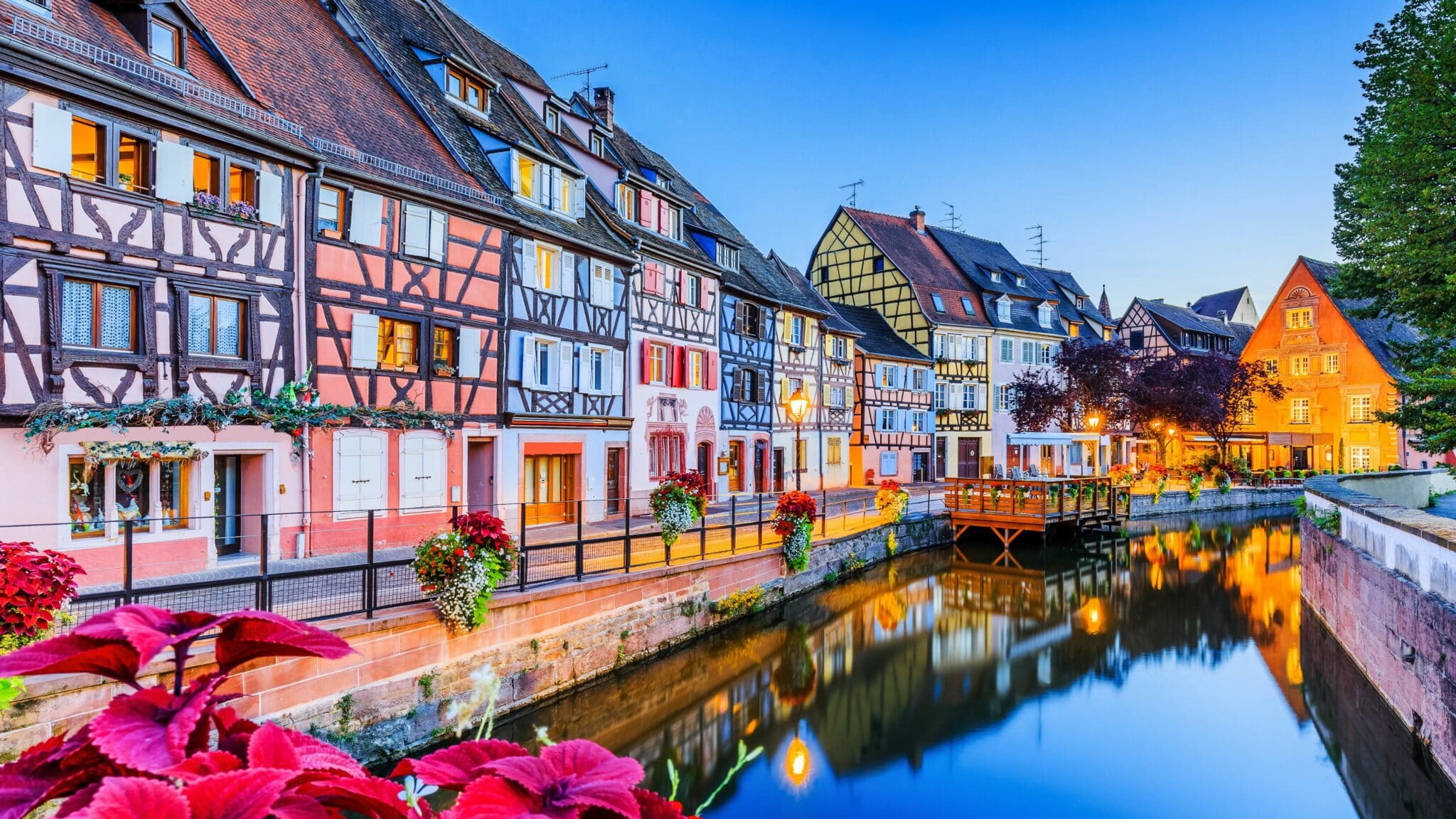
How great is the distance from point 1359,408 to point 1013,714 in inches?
1808

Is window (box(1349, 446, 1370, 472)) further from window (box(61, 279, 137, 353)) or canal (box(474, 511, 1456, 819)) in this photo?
window (box(61, 279, 137, 353))

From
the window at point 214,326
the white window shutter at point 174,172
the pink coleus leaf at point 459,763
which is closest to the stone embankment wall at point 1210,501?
the window at point 214,326

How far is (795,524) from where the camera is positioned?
18.2m

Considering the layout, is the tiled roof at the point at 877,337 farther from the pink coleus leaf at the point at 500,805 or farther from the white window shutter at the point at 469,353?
the pink coleus leaf at the point at 500,805

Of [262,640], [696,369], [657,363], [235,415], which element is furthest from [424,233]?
[262,640]

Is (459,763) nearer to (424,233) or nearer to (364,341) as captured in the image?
(364,341)

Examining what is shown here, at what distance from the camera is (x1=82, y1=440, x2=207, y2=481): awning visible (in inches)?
468

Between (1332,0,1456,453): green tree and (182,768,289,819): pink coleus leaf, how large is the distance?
1810 cm

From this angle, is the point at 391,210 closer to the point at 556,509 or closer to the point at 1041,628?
the point at 556,509

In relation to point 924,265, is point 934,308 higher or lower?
lower

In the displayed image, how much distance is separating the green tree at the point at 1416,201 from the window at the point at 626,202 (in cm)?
1740

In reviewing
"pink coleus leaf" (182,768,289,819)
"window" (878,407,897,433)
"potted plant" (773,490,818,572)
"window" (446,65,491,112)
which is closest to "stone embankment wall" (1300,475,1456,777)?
"potted plant" (773,490,818,572)

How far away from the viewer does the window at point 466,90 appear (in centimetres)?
2023

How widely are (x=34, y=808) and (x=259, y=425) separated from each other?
47.3 feet
